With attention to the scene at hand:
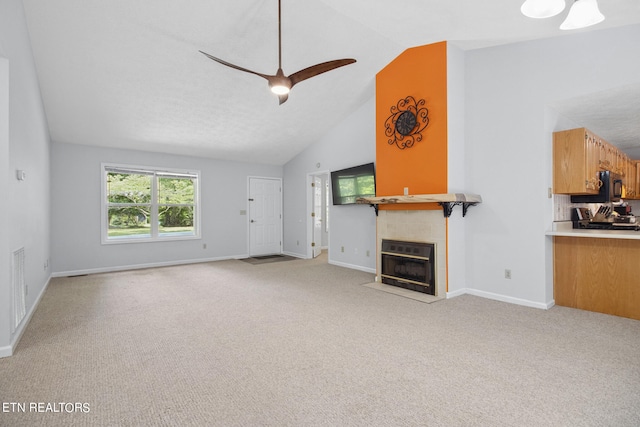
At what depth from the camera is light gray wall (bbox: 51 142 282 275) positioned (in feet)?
17.7

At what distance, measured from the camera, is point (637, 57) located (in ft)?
9.69

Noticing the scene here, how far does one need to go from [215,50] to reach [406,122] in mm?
2674

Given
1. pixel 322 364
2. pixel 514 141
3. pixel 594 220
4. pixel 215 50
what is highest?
pixel 215 50

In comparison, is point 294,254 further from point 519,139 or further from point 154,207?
point 519,139

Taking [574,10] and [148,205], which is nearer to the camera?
[574,10]

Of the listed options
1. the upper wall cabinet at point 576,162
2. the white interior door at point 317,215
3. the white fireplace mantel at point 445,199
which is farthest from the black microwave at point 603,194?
the white interior door at point 317,215

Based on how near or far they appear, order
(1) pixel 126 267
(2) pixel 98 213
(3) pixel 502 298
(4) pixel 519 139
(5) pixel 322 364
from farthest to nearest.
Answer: (1) pixel 126 267
(2) pixel 98 213
(3) pixel 502 298
(4) pixel 519 139
(5) pixel 322 364

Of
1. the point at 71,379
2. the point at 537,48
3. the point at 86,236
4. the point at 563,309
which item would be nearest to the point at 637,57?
the point at 537,48

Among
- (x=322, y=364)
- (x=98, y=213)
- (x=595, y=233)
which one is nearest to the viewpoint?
(x=322, y=364)

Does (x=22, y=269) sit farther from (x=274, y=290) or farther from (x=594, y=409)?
(x=594, y=409)

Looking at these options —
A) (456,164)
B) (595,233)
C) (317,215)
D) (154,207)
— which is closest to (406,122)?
(456,164)

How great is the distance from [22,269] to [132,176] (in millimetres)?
3643

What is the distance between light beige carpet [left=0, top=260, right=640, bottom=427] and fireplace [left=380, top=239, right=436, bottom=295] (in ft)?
1.34

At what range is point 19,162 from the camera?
285 centimetres
